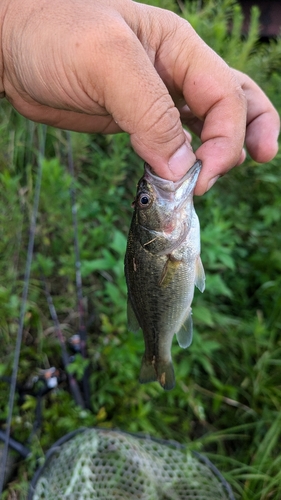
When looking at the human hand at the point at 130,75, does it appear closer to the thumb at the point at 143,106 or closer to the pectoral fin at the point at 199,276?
the thumb at the point at 143,106

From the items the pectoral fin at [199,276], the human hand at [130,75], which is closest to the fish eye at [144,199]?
the human hand at [130,75]

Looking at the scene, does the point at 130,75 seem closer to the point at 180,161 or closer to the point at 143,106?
the point at 143,106

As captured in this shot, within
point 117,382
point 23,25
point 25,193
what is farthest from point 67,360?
point 23,25

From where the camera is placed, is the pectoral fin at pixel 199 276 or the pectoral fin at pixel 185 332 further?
the pectoral fin at pixel 185 332

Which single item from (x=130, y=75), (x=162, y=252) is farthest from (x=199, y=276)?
(x=130, y=75)

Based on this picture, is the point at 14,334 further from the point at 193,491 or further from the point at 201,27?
the point at 201,27

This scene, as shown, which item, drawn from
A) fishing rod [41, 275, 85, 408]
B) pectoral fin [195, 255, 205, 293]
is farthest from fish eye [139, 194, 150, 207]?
fishing rod [41, 275, 85, 408]
